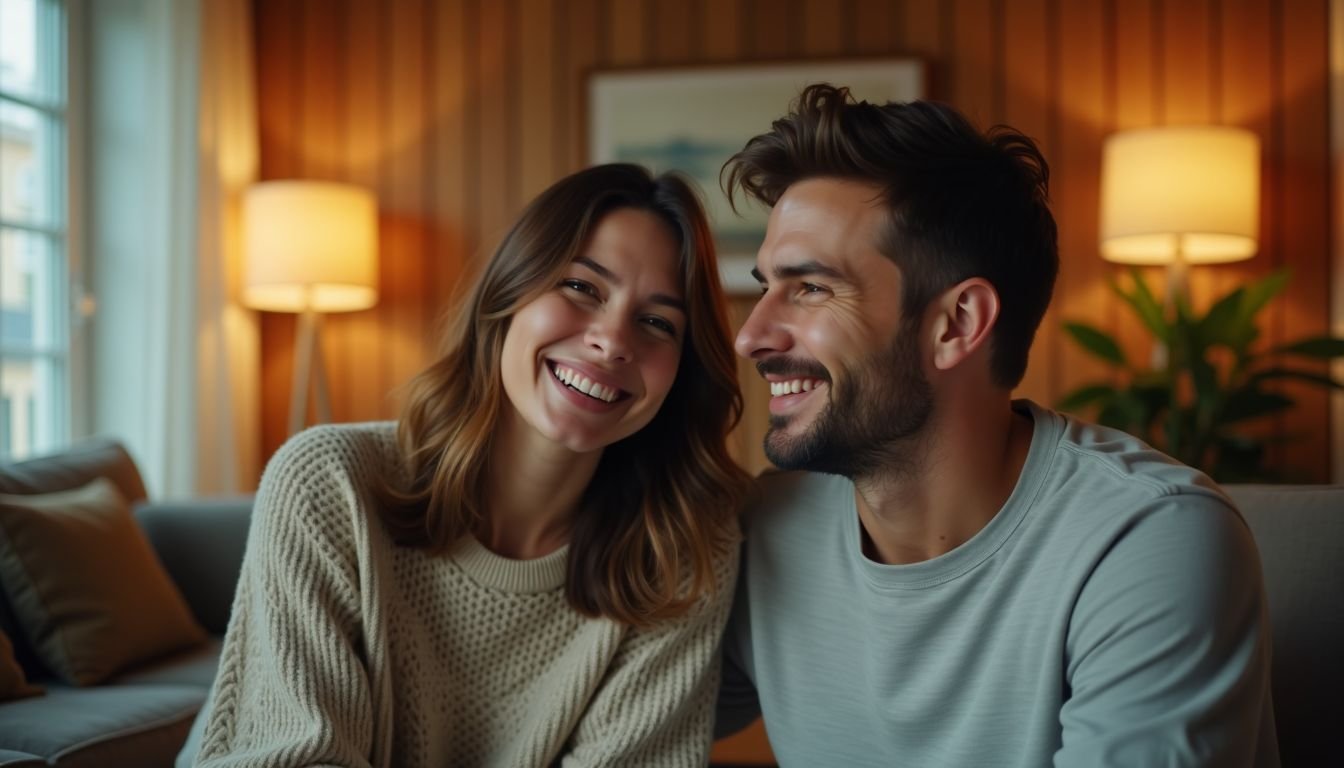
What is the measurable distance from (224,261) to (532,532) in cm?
277

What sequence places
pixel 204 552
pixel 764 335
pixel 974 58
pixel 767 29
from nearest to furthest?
pixel 764 335
pixel 204 552
pixel 974 58
pixel 767 29

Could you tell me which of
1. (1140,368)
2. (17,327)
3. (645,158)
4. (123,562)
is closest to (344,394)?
(17,327)

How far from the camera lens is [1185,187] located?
11.2ft

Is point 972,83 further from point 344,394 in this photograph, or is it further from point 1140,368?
point 344,394

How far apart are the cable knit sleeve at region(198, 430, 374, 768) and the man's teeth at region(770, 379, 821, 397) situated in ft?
1.88

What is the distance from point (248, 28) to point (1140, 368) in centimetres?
345

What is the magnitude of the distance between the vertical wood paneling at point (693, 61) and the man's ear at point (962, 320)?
2107mm

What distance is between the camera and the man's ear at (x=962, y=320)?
4.75 feet

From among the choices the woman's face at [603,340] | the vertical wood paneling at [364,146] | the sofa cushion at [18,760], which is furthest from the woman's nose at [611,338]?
the vertical wood paneling at [364,146]

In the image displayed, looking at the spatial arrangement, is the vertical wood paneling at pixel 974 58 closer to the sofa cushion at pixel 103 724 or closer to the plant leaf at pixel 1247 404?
the plant leaf at pixel 1247 404

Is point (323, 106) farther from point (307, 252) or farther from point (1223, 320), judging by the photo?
point (1223, 320)

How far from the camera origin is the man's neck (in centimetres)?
142

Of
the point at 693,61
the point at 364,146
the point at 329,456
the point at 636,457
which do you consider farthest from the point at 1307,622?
the point at 364,146

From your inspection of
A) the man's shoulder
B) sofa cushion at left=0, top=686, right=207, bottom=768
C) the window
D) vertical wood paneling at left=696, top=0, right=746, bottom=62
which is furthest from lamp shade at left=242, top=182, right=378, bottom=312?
the man's shoulder
